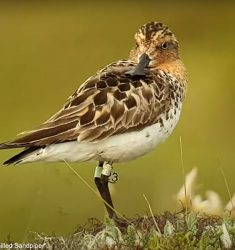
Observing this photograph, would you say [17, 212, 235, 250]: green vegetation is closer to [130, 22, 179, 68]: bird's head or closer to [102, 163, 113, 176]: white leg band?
[102, 163, 113, 176]: white leg band

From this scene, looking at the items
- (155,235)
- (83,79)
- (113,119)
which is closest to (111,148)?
(113,119)

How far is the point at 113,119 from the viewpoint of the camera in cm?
166

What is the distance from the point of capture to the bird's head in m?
1.78

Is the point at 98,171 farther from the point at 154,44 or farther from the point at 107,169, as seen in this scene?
the point at 154,44

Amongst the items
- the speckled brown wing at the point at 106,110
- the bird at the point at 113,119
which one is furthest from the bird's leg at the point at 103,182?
the speckled brown wing at the point at 106,110

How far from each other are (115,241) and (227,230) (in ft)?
0.78

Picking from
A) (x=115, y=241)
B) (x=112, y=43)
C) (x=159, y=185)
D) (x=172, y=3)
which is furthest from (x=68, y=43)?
(x=115, y=241)

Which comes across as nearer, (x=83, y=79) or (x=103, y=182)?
(x=103, y=182)

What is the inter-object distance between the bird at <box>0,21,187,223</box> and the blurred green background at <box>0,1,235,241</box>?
15 centimetres

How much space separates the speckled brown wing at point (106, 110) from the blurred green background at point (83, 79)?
210mm

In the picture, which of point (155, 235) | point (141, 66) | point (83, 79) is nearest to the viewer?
point (155, 235)

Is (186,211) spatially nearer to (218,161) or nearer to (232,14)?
(218,161)

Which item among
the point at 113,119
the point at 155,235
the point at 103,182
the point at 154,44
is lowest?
the point at 155,235

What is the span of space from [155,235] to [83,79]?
1.56ft
